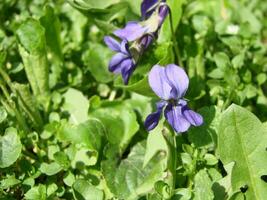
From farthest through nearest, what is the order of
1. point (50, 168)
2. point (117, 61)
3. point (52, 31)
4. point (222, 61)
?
point (52, 31)
point (222, 61)
point (117, 61)
point (50, 168)

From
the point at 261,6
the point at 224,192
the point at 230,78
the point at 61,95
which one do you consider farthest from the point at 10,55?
the point at 261,6

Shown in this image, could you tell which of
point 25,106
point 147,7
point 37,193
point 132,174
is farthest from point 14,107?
point 147,7

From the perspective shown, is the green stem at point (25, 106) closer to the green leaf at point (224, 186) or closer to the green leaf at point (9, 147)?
the green leaf at point (9, 147)

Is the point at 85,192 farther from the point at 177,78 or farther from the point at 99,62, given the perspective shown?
the point at 99,62

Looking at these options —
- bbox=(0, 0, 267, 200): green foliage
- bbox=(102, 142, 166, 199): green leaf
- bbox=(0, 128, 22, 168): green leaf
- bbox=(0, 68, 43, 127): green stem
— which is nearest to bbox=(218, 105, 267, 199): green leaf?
bbox=(0, 0, 267, 200): green foliage

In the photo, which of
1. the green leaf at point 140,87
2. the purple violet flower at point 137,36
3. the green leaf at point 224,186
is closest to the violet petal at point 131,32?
the purple violet flower at point 137,36

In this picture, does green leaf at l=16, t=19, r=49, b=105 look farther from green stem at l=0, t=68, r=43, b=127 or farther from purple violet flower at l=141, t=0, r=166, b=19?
purple violet flower at l=141, t=0, r=166, b=19
